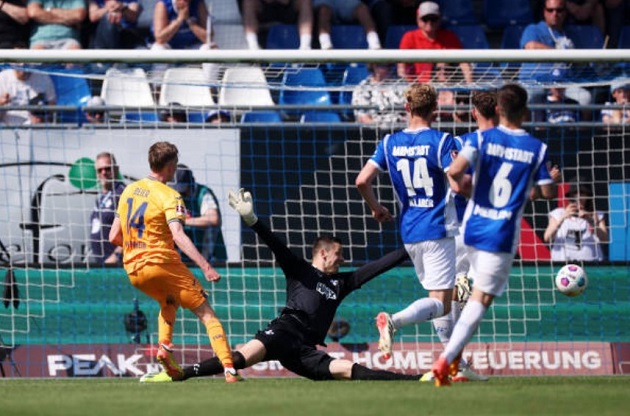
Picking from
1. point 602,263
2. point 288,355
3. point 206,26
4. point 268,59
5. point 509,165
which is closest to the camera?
point 509,165

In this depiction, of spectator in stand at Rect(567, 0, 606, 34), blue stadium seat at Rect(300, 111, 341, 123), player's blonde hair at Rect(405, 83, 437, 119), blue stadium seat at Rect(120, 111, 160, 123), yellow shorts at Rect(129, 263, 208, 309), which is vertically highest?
spectator in stand at Rect(567, 0, 606, 34)

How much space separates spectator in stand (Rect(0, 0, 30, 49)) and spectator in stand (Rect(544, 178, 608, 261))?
6.82 metres

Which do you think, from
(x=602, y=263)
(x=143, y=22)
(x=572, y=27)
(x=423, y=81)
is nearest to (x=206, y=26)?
(x=143, y=22)

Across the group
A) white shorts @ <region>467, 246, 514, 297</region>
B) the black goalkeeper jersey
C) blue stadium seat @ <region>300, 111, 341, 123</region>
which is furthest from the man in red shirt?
white shorts @ <region>467, 246, 514, 297</region>

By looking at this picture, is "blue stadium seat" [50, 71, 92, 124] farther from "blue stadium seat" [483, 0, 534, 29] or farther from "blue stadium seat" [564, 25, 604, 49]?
"blue stadium seat" [564, 25, 604, 49]

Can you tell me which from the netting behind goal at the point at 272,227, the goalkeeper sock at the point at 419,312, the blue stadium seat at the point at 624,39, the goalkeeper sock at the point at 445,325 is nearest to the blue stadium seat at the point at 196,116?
the netting behind goal at the point at 272,227

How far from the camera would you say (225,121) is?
13602 millimetres

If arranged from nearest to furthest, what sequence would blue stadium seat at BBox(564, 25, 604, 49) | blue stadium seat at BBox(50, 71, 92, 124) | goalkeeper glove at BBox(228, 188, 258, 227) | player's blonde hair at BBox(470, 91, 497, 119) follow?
1. player's blonde hair at BBox(470, 91, 497, 119)
2. goalkeeper glove at BBox(228, 188, 258, 227)
3. blue stadium seat at BBox(50, 71, 92, 124)
4. blue stadium seat at BBox(564, 25, 604, 49)

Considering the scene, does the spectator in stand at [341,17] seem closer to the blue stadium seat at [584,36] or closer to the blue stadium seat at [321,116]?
the blue stadium seat at [321,116]

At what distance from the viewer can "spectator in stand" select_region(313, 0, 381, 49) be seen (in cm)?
1598

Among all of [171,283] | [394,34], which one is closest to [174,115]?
[171,283]

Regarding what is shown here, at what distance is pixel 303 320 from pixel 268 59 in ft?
8.13

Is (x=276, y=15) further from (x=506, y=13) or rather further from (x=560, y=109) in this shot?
(x=560, y=109)

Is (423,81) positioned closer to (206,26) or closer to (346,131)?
(346,131)
